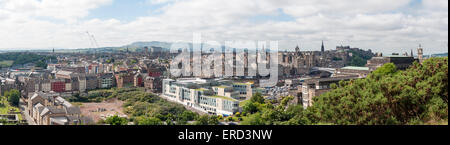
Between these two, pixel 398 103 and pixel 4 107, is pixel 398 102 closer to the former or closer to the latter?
pixel 398 103

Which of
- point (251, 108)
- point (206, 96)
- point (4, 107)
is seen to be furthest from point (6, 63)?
point (251, 108)

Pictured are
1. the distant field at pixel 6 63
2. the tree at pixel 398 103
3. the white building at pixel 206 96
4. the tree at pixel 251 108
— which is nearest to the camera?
the tree at pixel 398 103

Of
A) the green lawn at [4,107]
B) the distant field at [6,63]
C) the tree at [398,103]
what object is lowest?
the green lawn at [4,107]

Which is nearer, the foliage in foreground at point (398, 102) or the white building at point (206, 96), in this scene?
the foliage in foreground at point (398, 102)

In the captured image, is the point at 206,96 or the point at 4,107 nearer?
the point at 206,96

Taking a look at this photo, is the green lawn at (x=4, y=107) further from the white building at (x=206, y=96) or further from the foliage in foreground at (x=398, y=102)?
the foliage in foreground at (x=398, y=102)

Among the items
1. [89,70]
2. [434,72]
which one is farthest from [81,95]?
[434,72]

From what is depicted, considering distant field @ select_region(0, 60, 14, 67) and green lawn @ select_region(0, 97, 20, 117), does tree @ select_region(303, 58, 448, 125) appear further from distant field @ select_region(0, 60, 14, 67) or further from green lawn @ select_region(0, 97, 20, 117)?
distant field @ select_region(0, 60, 14, 67)

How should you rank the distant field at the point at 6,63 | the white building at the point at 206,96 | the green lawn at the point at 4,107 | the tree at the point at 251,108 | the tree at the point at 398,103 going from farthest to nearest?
1. the distant field at the point at 6,63
2. the green lawn at the point at 4,107
3. the white building at the point at 206,96
4. the tree at the point at 251,108
5. the tree at the point at 398,103

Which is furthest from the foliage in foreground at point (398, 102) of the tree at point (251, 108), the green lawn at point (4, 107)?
the green lawn at point (4, 107)
